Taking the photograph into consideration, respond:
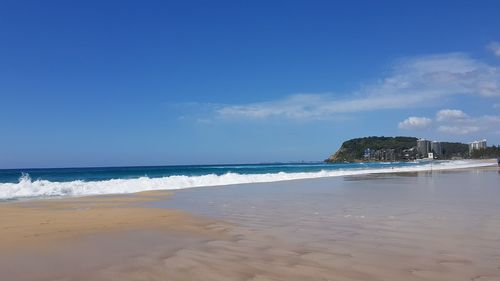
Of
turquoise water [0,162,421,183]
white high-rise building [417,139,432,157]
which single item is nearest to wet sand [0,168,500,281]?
turquoise water [0,162,421,183]

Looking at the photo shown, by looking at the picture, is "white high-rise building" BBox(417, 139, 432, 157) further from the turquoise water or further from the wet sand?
the wet sand

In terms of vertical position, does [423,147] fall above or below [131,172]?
above

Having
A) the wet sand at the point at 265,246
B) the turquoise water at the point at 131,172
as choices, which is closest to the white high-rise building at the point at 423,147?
the turquoise water at the point at 131,172

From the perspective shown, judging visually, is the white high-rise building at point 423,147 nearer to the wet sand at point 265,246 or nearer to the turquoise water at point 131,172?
the turquoise water at point 131,172

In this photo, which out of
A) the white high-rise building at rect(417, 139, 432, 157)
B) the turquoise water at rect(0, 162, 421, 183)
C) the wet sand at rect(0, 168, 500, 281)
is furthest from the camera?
the white high-rise building at rect(417, 139, 432, 157)

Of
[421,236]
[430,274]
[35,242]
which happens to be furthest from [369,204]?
[35,242]

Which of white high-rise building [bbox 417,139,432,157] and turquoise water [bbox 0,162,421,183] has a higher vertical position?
white high-rise building [bbox 417,139,432,157]

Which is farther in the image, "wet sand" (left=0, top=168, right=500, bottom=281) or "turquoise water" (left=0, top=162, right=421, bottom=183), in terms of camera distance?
"turquoise water" (left=0, top=162, right=421, bottom=183)

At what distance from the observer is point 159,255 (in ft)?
19.9

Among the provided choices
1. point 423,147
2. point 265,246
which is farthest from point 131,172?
point 423,147

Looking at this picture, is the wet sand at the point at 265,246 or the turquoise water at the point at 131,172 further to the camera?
the turquoise water at the point at 131,172

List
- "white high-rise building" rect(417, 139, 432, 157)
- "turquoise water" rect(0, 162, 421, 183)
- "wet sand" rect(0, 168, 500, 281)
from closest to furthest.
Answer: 1. "wet sand" rect(0, 168, 500, 281)
2. "turquoise water" rect(0, 162, 421, 183)
3. "white high-rise building" rect(417, 139, 432, 157)

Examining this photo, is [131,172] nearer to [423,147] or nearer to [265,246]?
[265,246]

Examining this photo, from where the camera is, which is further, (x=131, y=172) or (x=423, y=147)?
(x=423, y=147)
